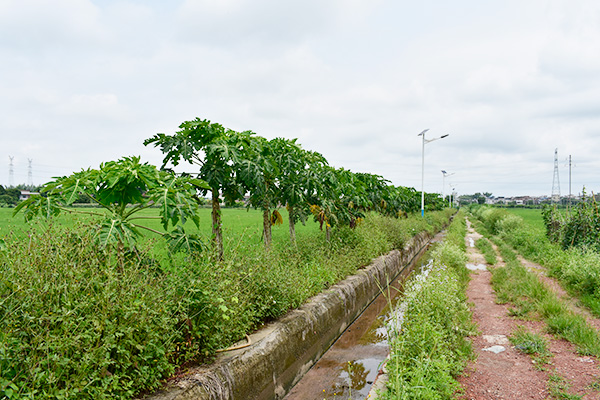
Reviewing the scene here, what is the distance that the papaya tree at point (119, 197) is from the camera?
3.64 m

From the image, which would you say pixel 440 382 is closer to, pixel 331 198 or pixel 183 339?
pixel 183 339

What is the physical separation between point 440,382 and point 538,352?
2.34 meters

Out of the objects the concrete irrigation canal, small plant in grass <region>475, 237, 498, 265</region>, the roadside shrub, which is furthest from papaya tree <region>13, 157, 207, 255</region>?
small plant in grass <region>475, 237, 498, 265</region>

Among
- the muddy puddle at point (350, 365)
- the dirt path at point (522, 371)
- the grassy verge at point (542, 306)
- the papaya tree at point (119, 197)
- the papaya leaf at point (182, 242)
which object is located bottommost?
the muddy puddle at point (350, 365)

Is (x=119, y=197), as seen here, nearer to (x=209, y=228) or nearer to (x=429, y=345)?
(x=429, y=345)

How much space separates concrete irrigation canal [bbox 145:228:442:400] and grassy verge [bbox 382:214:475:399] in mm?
545

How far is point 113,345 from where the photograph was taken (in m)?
2.70

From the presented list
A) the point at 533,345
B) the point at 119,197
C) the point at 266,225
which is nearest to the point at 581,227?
the point at 533,345

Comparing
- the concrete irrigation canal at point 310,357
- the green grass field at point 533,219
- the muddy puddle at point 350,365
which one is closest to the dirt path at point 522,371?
the muddy puddle at point 350,365

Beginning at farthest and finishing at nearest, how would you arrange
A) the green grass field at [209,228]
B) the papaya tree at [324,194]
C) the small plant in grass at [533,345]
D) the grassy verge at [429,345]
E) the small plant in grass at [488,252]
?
the small plant in grass at [488,252], the papaya tree at [324,194], the small plant in grass at [533,345], the green grass field at [209,228], the grassy verge at [429,345]

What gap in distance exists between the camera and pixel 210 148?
17.7ft

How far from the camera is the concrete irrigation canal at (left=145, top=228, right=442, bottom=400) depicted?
3.65 metres

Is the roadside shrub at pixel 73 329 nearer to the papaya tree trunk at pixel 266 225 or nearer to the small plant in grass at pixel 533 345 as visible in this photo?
the papaya tree trunk at pixel 266 225

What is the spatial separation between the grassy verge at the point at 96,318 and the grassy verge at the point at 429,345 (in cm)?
182
